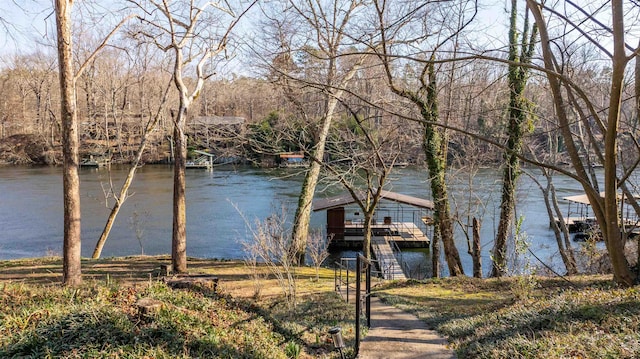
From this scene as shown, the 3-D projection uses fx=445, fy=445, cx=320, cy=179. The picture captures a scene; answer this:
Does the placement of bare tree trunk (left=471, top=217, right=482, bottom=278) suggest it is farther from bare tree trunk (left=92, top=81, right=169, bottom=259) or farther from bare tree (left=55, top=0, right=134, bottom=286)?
bare tree trunk (left=92, top=81, right=169, bottom=259)

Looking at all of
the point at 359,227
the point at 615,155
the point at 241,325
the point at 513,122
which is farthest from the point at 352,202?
the point at 615,155

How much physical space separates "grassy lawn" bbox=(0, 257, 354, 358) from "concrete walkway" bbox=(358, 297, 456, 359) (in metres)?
0.35

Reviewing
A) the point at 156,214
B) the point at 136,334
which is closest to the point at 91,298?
the point at 136,334

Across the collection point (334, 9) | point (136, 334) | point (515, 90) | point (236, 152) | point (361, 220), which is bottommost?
point (361, 220)

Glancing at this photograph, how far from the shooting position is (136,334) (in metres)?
3.63

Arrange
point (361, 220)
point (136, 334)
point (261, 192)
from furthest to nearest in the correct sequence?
point (261, 192) → point (361, 220) → point (136, 334)

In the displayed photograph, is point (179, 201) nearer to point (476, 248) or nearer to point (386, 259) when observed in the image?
point (476, 248)

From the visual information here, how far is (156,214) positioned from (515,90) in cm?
1778

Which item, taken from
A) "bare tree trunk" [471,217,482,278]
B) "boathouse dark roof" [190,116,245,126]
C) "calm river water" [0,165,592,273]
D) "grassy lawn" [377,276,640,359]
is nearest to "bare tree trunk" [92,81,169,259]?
"boathouse dark roof" [190,116,245,126]

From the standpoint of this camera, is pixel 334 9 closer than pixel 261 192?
Yes

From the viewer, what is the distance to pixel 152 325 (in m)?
3.82

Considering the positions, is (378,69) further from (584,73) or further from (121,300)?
(121,300)

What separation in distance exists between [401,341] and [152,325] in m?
2.66

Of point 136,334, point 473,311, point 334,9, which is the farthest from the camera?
point 334,9
